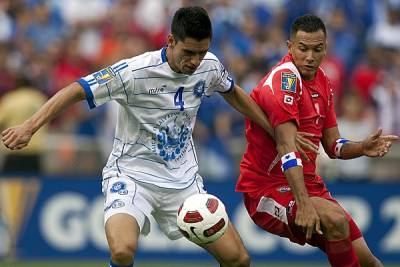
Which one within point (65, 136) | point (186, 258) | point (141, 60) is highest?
point (141, 60)

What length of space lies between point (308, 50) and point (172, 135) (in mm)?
1346

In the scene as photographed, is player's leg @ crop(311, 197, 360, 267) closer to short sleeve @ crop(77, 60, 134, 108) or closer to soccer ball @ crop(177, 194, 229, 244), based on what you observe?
soccer ball @ crop(177, 194, 229, 244)

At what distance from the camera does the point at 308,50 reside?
358 inches

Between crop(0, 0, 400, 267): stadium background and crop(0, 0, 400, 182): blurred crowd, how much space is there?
0.8 inches

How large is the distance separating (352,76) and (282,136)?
27.6 ft

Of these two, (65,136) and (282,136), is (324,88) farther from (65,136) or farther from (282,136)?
(65,136)

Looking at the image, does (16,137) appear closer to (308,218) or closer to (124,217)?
(124,217)

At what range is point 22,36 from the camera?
55.6 feet

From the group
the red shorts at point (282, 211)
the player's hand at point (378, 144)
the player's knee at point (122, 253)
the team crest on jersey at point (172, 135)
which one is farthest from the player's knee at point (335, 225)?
the player's knee at point (122, 253)

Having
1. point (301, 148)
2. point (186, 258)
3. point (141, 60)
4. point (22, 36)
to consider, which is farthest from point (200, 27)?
point (22, 36)

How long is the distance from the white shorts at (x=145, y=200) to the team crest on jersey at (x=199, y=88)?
765 mm

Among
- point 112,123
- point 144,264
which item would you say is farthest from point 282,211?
point 112,123

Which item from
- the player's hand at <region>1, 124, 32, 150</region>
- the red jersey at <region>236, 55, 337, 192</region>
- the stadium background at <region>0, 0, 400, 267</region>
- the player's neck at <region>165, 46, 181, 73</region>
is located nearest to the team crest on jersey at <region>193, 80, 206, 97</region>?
the player's neck at <region>165, 46, 181, 73</region>

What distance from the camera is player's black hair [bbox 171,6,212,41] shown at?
28.4 ft
